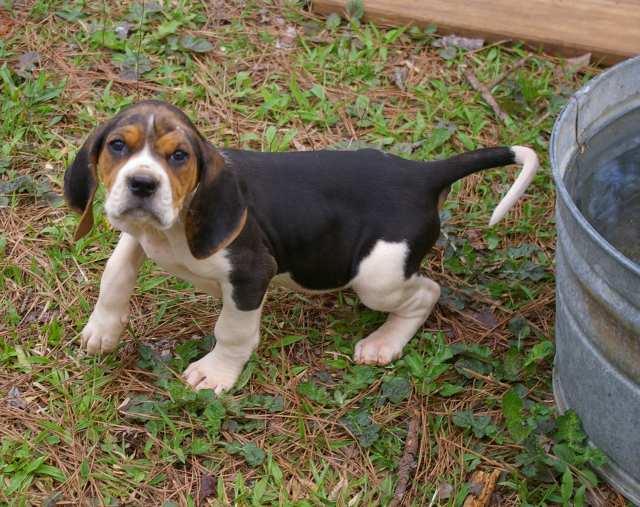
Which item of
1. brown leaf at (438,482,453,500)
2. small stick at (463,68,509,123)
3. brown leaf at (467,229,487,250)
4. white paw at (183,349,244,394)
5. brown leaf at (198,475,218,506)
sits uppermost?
small stick at (463,68,509,123)

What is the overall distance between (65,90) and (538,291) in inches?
102

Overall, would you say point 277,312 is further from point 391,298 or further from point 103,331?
point 103,331

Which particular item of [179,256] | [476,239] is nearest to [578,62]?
[476,239]

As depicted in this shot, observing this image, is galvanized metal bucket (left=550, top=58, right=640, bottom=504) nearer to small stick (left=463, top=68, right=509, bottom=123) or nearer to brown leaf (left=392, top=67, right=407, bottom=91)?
small stick (left=463, top=68, right=509, bottom=123)

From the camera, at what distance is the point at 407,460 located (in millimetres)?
3531

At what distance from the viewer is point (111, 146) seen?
10.00 ft

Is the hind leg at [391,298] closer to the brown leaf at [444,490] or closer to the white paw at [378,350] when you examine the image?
the white paw at [378,350]

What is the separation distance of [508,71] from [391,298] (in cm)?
208

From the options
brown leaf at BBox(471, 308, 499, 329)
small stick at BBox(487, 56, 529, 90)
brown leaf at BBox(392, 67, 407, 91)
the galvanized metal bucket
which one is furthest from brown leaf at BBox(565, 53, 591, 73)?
the galvanized metal bucket

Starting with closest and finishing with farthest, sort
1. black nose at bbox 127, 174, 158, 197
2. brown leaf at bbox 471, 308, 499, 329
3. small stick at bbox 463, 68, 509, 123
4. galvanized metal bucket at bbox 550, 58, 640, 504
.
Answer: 1. galvanized metal bucket at bbox 550, 58, 640, 504
2. black nose at bbox 127, 174, 158, 197
3. brown leaf at bbox 471, 308, 499, 329
4. small stick at bbox 463, 68, 509, 123

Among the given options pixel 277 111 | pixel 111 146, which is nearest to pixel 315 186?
pixel 111 146

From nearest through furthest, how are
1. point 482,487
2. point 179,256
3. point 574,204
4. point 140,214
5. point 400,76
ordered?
point 574,204, point 140,214, point 179,256, point 482,487, point 400,76

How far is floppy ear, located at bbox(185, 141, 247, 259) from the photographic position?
3180mm

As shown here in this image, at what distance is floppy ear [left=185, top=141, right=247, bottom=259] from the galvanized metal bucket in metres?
1.05
